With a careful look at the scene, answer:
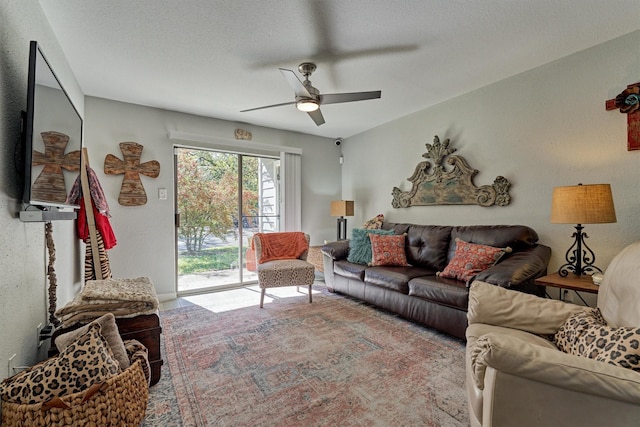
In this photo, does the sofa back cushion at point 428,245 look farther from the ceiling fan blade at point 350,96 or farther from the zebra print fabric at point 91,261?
the zebra print fabric at point 91,261

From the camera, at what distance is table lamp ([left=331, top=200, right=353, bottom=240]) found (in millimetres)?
4469

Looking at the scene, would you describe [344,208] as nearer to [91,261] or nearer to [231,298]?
[231,298]

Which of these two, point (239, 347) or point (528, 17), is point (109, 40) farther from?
point (528, 17)

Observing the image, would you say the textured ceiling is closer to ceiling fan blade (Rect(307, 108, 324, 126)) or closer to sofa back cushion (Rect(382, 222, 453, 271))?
ceiling fan blade (Rect(307, 108, 324, 126))

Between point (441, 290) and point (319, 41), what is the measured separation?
7.45ft

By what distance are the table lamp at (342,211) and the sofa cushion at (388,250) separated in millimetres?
1046

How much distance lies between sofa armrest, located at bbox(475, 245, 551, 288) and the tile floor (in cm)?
231

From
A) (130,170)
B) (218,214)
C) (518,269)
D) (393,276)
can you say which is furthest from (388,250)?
(130,170)

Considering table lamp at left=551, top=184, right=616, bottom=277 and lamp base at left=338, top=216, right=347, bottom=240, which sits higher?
table lamp at left=551, top=184, right=616, bottom=277

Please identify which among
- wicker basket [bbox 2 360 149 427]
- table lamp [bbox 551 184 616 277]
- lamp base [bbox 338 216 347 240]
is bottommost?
wicker basket [bbox 2 360 149 427]

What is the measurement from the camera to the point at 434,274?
9.52 feet

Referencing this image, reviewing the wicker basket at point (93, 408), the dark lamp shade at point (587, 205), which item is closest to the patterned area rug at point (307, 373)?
the wicker basket at point (93, 408)

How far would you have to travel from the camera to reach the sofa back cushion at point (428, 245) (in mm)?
3139

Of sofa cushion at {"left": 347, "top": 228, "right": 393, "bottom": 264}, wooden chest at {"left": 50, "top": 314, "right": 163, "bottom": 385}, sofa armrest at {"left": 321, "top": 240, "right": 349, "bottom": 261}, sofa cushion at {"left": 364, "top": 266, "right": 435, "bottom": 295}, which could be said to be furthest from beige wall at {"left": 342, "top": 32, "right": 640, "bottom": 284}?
wooden chest at {"left": 50, "top": 314, "right": 163, "bottom": 385}
